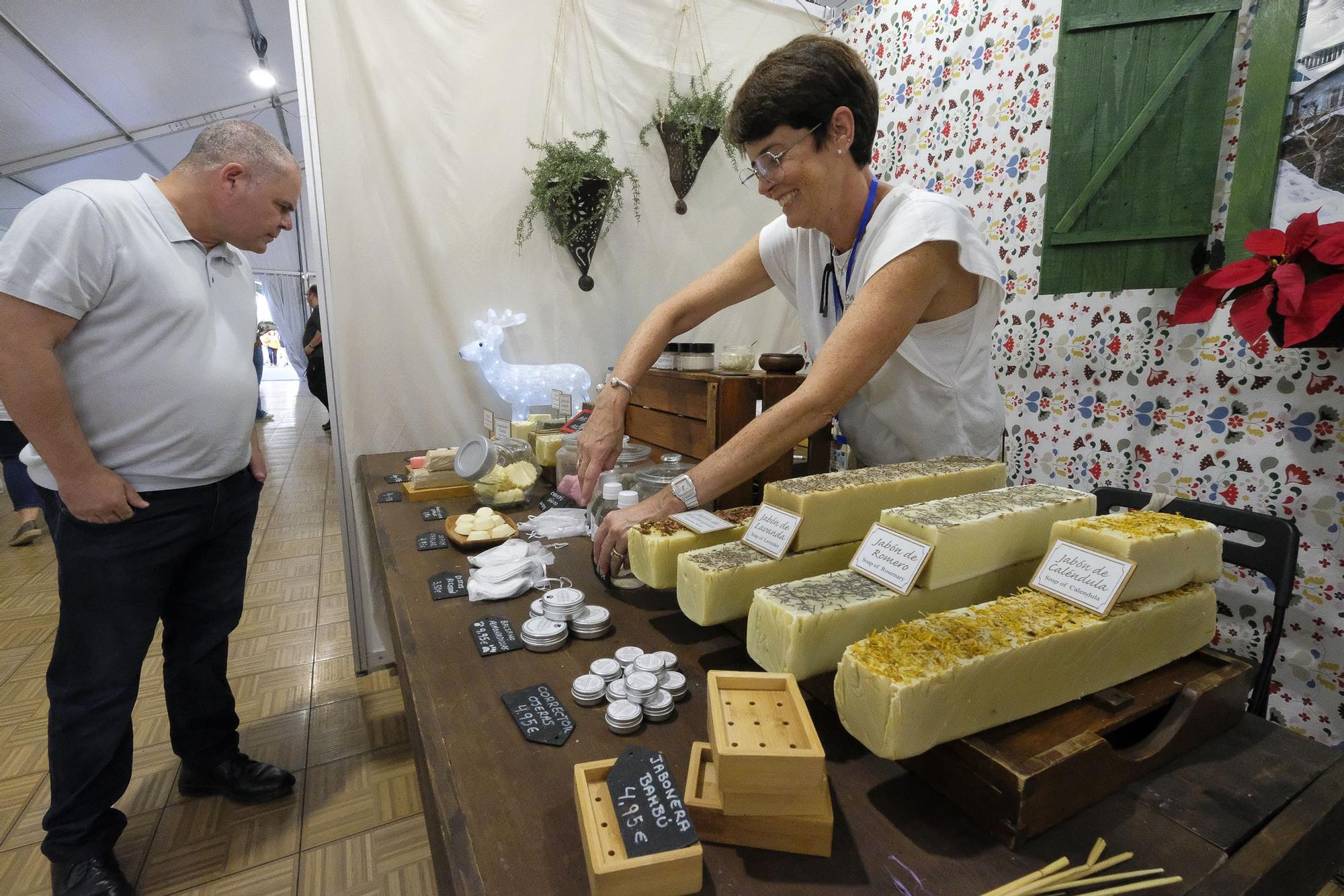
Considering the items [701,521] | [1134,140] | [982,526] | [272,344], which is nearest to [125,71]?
[701,521]

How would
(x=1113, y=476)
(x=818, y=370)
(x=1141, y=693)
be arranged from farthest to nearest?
(x=1113, y=476)
(x=818, y=370)
(x=1141, y=693)

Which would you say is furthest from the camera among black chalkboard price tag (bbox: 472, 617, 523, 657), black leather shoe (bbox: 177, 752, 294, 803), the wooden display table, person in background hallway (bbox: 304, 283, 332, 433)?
person in background hallway (bbox: 304, 283, 332, 433)

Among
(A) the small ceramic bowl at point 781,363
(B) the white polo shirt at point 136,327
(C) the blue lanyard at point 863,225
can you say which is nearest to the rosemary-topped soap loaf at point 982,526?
(C) the blue lanyard at point 863,225

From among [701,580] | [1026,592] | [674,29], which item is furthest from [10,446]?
[1026,592]

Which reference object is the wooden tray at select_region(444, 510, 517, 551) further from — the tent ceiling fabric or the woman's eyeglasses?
the tent ceiling fabric

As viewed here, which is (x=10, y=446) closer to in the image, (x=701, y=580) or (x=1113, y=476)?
(x=701, y=580)

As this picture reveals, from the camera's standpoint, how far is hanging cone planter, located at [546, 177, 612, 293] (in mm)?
2689

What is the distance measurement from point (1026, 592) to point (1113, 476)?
6.08 feet

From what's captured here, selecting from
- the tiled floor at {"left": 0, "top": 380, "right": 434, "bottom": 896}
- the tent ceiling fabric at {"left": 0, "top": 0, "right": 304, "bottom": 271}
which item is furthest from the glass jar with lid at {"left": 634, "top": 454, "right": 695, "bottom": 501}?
the tent ceiling fabric at {"left": 0, "top": 0, "right": 304, "bottom": 271}

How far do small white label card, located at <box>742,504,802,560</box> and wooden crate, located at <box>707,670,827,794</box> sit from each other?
11.2 inches

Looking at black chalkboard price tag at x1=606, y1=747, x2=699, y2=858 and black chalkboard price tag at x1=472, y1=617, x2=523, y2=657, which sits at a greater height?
black chalkboard price tag at x1=606, y1=747, x2=699, y2=858

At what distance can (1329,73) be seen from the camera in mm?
1681

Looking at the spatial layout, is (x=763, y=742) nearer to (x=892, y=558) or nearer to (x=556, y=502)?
(x=892, y=558)

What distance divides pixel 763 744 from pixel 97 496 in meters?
1.55
